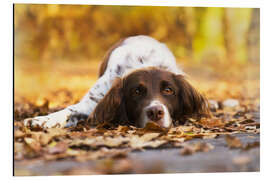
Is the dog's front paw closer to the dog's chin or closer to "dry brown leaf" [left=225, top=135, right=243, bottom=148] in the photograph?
the dog's chin

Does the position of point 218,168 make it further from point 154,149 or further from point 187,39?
point 187,39

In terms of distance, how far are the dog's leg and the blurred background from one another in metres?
0.57

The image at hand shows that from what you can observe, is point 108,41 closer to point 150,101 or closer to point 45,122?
point 45,122

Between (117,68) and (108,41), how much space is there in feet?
2.69

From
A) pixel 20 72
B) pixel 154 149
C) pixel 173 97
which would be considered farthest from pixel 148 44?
pixel 154 149

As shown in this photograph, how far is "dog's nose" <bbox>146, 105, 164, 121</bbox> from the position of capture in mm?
3107

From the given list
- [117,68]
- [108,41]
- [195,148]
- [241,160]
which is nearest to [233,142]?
[241,160]

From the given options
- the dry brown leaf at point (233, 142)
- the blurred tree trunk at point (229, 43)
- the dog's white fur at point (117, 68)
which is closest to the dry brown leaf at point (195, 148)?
the dry brown leaf at point (233, 142)

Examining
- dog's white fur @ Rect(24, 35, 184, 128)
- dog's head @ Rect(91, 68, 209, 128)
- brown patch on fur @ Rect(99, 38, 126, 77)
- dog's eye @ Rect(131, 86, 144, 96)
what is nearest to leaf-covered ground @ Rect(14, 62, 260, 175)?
dog's head @ Rect(91, 68, 209, 128)

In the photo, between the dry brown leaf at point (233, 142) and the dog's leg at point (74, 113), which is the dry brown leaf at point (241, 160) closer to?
the dry brown leaf at point (233, 142)

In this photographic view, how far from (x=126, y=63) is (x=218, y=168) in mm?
1697

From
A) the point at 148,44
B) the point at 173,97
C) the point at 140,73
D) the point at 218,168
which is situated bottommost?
the point at 218,168

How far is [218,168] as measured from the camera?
262 centimetres

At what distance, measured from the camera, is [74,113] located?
3750mm
